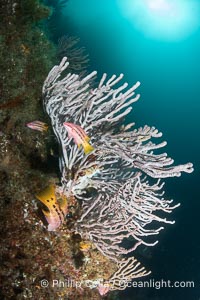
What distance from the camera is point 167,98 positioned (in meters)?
43.1

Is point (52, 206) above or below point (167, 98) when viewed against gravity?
Result: below

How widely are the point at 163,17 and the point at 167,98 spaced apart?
128ft

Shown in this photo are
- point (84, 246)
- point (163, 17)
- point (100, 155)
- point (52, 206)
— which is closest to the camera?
point (52, 206)

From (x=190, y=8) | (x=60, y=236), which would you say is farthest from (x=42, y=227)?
(x=190, y=8)

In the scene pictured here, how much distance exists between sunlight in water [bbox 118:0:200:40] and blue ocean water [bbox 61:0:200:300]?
0.78 m

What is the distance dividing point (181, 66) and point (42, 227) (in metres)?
57.6

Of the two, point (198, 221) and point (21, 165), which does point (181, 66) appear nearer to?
point (198, 221)

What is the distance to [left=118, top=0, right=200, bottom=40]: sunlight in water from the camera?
2704 inches

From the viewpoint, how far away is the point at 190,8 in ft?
225

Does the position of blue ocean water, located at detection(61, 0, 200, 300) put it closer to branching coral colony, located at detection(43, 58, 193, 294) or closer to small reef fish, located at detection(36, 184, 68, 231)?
branching coral colony, located at detection(43, 58, 193, 294)

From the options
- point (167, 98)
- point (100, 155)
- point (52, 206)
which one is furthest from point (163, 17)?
point (52, 206)

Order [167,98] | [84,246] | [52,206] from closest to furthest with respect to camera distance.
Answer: [52,206], [84,246], [167,98]

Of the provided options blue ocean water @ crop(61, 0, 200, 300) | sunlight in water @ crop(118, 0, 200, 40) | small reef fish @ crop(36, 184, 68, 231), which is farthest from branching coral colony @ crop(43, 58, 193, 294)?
sunlight in water @ crop(118, 0, 200, 40)

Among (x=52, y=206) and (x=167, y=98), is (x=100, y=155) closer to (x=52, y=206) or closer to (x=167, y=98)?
(x=52, y=206)
